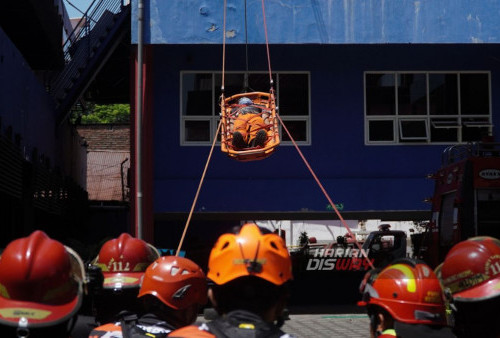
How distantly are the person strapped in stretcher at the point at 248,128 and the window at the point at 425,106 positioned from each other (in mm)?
5799

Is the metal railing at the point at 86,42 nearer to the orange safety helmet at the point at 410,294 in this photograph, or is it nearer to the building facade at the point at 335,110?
the building facade at the point at 335,110

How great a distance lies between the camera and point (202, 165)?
2012cm

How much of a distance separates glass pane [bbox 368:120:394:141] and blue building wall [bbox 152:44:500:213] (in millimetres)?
281

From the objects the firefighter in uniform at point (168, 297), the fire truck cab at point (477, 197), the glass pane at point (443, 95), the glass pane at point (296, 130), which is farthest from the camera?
the glass pane at point (443, 95)

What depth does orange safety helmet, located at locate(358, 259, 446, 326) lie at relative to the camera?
4336 millimetres

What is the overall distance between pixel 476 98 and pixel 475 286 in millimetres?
17369

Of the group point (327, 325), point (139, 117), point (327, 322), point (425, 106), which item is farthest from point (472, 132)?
point (139, 117)

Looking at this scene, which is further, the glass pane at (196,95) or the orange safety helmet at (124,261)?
the glass pane at (196,95)

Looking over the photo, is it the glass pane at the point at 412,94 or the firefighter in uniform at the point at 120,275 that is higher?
the glass pane at the point at 412,94

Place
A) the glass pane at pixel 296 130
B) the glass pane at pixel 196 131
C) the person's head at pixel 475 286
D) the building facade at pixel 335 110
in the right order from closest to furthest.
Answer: the person's head at pixel 475 286 → the building facade at pixel 335 110 → the glass pane at pixel 196 131 → the glass pane at pixel 296 130

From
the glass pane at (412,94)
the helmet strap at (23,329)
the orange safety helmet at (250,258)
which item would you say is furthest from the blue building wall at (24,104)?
the helmet strap at (23,329)

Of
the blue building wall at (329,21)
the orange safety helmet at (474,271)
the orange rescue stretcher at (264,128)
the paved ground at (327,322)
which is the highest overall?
the blue building wall at (329,21)

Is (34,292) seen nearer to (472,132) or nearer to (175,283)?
(175,283)

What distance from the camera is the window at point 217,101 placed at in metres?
20.4
